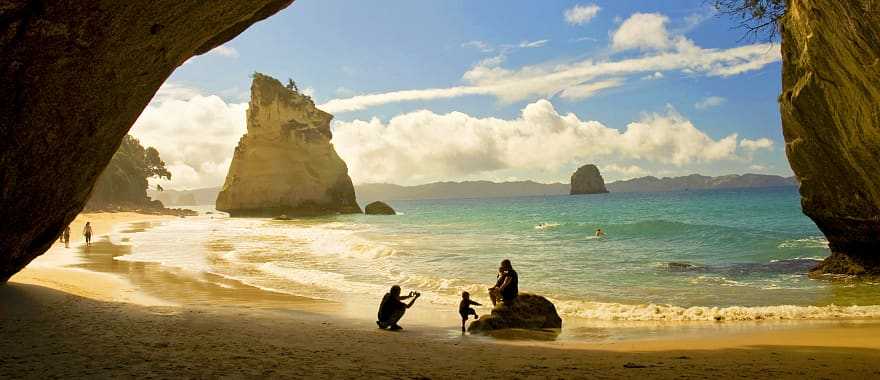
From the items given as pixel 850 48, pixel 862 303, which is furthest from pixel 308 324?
pixel 862 303

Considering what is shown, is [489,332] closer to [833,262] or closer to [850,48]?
[850,48]

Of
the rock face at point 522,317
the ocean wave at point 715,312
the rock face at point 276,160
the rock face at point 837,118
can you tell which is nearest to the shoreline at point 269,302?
the ocean wave at point 715,312

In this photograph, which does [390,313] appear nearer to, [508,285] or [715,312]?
[508,285]

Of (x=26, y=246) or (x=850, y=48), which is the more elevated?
(x=850, y=48)

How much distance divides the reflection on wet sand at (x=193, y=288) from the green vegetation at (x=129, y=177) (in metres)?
60.2

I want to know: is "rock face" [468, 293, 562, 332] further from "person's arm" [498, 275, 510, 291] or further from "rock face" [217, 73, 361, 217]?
"rock face" [217, 73, 361, 217]

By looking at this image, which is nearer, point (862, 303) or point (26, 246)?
Answer: point (26, 246)

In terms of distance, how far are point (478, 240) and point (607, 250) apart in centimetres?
888

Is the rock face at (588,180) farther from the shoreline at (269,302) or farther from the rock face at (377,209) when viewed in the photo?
the shoreline at (269,302)

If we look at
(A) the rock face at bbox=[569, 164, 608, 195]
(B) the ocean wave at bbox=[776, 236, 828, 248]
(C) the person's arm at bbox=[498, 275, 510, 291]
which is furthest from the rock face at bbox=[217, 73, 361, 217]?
(A) the rock face at bbox=[569, 164, 608, 195]

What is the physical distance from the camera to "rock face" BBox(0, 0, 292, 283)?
19.0 feet

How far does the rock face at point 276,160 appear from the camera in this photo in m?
70.9

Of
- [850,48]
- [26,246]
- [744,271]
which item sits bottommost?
[744,271]

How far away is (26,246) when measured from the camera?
9.98 metres
